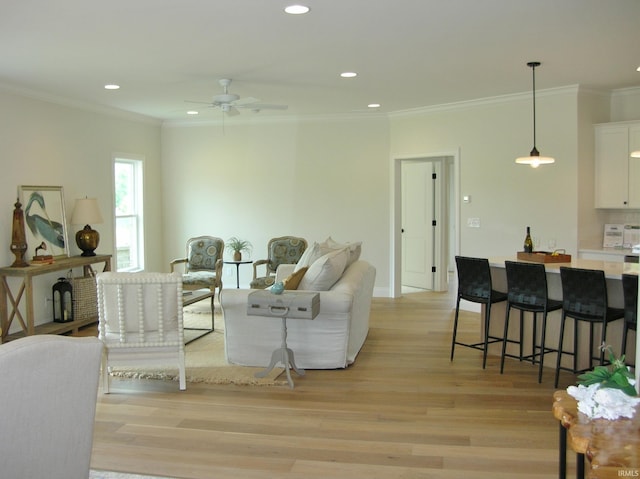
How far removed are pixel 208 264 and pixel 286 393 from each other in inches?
A: 152

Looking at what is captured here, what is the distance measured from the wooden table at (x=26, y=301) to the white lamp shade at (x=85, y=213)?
0.49 metres

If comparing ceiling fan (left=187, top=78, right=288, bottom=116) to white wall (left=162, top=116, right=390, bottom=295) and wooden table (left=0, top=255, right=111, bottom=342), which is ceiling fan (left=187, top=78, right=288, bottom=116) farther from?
white wall (left=162, top=116, right=390, bottom=295)

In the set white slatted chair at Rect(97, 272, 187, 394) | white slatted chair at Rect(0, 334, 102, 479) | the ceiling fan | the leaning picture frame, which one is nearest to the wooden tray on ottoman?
the ceiling fan

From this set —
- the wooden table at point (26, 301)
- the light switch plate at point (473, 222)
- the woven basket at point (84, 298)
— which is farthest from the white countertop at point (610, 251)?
the wooden table at point (26, 301)

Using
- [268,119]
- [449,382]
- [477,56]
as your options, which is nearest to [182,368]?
[449,382]

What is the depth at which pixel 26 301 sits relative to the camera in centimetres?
597

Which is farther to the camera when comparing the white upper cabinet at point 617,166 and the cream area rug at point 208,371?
the white upper cabinet at point 617,166

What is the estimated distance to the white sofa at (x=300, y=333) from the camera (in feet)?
16.2

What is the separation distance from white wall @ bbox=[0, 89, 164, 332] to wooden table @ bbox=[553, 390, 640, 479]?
5.73m

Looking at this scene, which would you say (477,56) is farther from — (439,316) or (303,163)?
(303,163)

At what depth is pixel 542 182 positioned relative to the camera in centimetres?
683

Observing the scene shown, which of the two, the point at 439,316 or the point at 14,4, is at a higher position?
the point at 14,4

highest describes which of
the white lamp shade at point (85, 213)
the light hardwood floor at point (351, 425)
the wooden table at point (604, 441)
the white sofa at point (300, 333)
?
the white lamp shade at point (85, 213)

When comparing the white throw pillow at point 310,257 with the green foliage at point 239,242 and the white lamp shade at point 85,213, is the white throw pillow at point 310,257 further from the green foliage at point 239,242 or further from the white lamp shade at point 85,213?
the green foliage at point 239,242
